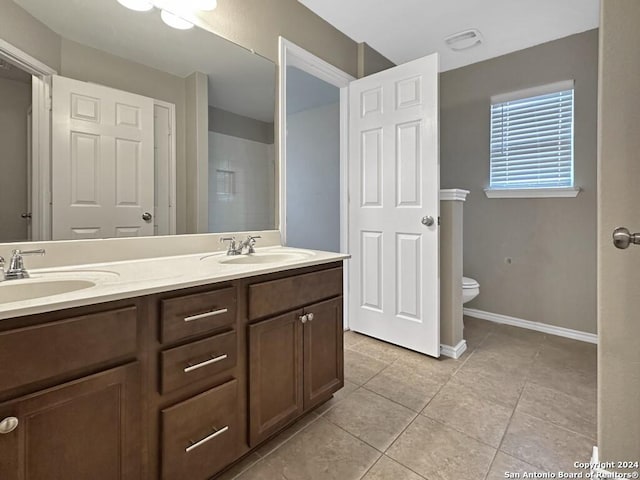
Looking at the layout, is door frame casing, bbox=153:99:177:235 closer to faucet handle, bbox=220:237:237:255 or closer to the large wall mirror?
the large wall mirror

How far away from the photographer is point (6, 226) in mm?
1166

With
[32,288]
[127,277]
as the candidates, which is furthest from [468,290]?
[32,288]

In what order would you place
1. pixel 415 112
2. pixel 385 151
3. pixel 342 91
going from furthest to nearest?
pixel 342 91 < pixel 385 151 < pixel 415 112

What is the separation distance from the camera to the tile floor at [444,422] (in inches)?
49.5

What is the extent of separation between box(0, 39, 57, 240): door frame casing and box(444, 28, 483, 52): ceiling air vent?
8.59ft

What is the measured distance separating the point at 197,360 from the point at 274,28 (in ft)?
6.45

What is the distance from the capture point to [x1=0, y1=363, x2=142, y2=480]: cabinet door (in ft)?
2.41

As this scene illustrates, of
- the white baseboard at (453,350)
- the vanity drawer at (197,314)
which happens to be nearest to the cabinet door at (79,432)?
the vanity drawer at (197,314)

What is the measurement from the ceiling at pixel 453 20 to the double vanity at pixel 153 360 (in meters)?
1.82

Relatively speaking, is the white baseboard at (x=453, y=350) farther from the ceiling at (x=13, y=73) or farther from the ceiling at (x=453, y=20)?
the ceiling at (x=13, y=73)

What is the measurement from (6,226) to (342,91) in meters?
2.31

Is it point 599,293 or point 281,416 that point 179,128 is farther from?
point 599,293

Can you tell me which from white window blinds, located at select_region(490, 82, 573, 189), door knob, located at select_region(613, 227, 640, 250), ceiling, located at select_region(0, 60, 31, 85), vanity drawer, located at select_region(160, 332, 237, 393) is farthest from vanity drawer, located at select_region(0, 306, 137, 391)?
white window blinds, located at select_region(490, 82, 573, 189)

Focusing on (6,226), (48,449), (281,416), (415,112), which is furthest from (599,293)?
(6,226)
